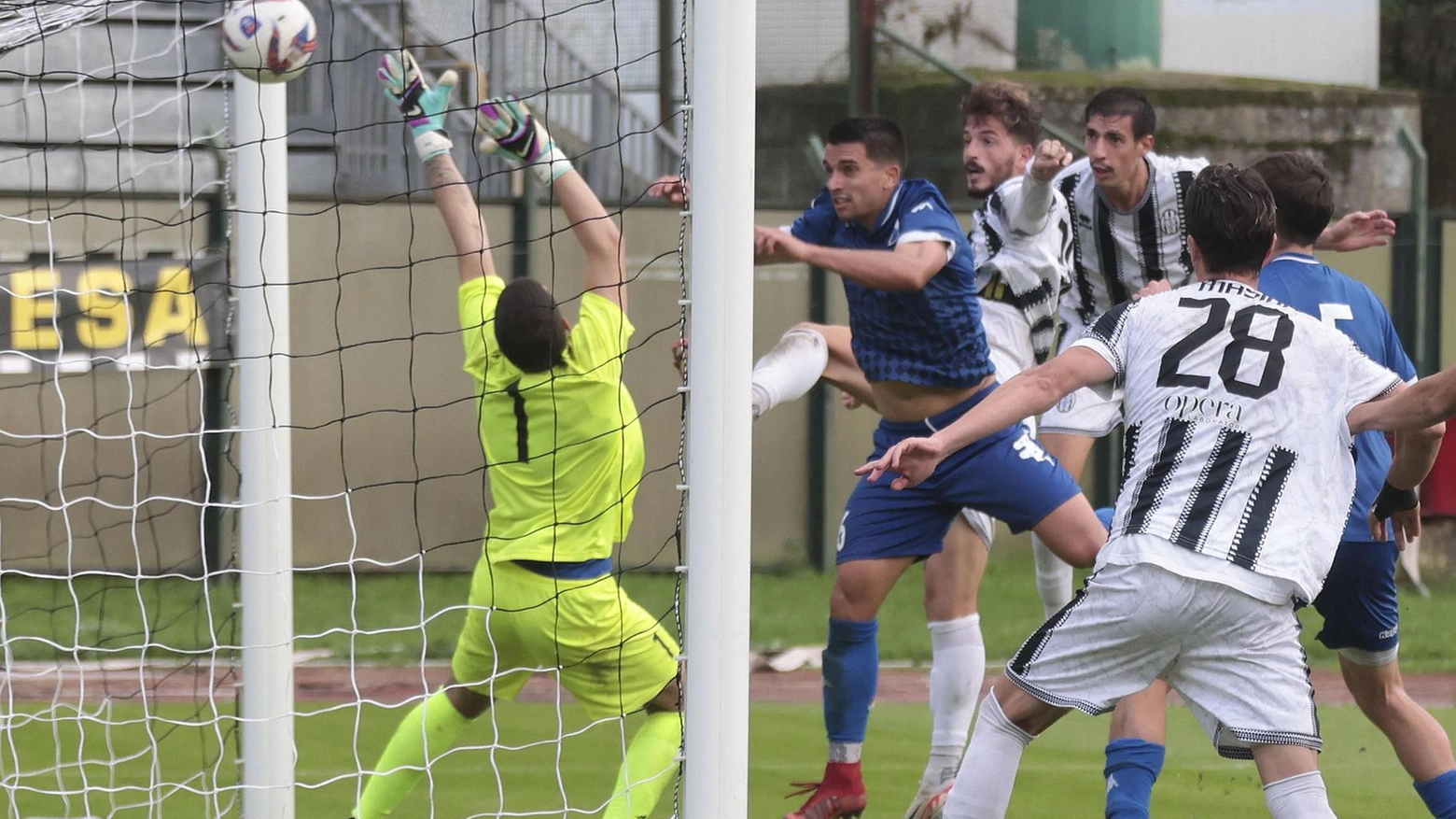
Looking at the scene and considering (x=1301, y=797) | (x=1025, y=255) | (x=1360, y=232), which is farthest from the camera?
(x=1025, y=255)

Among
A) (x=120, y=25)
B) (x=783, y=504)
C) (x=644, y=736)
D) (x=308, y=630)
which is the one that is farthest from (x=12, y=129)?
(x=644, y=736)

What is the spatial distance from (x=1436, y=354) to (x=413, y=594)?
6087 mm

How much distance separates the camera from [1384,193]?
10.4m

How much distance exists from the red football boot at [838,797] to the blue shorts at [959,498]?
22.4 inches

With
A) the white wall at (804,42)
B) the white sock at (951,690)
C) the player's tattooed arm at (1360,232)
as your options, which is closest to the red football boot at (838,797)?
the white sock at (951,690)

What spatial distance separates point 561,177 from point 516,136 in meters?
0.17

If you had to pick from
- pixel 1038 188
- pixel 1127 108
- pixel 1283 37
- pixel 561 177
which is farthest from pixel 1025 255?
pixel 1283 37

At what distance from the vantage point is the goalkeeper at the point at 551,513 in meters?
3.92

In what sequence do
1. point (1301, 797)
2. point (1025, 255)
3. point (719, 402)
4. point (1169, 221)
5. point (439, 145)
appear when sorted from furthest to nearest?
point (1025, 255)
point (1169, 221)
point (439, 145)
point (719, 402)
point (1301, 797)

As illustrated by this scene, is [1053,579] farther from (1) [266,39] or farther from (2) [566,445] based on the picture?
(1) [266,39]

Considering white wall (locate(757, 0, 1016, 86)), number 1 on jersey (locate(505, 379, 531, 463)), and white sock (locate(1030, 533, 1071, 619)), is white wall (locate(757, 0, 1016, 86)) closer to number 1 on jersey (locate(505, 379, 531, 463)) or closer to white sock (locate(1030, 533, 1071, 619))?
white sock (locate(1030, 533, 1071, 619))

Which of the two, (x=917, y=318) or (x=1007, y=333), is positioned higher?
(x=917, y=318)

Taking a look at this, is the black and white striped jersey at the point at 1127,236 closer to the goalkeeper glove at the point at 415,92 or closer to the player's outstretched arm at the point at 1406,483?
the player's outstretched arm at the point at 1406,483

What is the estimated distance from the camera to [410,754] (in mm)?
4043
